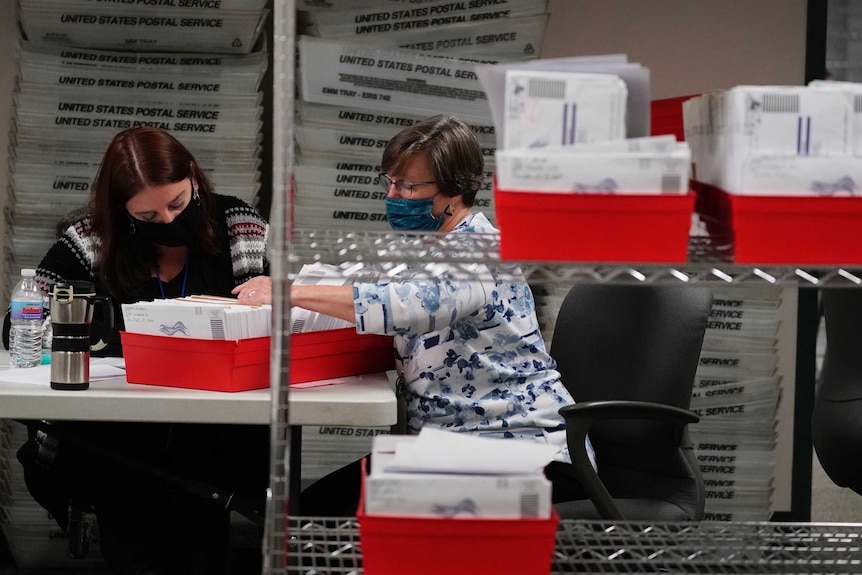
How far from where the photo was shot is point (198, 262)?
9.20 ft

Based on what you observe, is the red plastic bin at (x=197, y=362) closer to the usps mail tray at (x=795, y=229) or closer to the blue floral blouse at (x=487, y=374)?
the blue floral blouse at (x=487, y=374)

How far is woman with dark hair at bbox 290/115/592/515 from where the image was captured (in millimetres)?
1926

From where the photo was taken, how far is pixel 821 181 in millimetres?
1281

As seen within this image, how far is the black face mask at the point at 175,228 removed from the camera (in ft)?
8.55

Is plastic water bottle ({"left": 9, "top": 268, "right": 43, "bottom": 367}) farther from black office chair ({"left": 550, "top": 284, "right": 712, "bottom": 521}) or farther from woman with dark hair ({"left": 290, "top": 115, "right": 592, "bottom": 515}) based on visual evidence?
black office chair ({"left": 550, "top": 284, "right": 712, "bottom": 521})

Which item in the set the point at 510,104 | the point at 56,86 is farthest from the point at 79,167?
the point at 510,104

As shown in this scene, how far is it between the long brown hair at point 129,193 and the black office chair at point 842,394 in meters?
1.56

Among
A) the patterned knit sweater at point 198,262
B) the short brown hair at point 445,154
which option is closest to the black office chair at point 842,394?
the short brown hair at point 445,154

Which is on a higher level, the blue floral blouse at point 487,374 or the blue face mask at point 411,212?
the blue face mask at point 411,212

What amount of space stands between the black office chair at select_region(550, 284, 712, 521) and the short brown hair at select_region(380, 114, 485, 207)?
40cm

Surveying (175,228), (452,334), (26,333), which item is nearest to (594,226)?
(452,334)

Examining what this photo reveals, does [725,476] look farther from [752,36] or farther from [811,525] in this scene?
[811,525]

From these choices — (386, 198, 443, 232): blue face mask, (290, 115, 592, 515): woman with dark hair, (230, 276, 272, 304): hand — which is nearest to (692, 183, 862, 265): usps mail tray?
(290, 115, 592, 515): woman with dark hair

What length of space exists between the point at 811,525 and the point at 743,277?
43 centimetres
